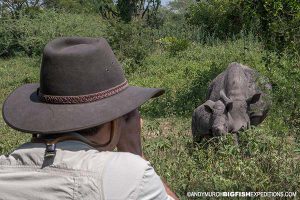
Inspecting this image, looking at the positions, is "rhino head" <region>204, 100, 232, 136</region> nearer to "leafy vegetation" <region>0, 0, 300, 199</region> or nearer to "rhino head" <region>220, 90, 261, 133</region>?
"rhino head" <region>220, 90, 261, 133</region>

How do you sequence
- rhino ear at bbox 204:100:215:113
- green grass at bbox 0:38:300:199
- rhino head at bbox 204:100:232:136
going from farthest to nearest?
rhino ear at bbox 204:100:215:113 → rhino head at bbox 204:100:232:136 → green grass at bbox 0:38:300:199

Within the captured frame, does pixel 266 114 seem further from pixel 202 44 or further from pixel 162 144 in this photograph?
pixel 202 44

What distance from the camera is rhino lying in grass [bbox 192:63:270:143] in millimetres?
6367

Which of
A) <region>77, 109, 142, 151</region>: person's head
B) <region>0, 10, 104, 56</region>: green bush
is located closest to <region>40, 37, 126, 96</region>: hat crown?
<region>77, 109, 142, 151</region>: person's head

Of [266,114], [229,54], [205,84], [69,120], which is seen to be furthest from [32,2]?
[69,120]

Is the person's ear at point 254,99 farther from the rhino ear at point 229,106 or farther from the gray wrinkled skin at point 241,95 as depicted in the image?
the rhino ear at point 229,106

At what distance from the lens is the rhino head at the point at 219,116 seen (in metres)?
6.15

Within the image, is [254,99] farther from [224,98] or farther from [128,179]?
[128,179]

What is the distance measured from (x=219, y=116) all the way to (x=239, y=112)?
1.43 ft

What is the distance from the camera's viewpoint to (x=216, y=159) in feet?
15.2

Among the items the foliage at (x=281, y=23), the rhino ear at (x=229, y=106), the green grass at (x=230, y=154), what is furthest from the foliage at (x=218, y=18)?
the rhino ear at (x=229, y=106)

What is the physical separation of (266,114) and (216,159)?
8.91 ft

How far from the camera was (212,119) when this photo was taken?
6367 mm

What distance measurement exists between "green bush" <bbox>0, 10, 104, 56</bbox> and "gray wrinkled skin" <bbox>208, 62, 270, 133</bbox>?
13.0m
